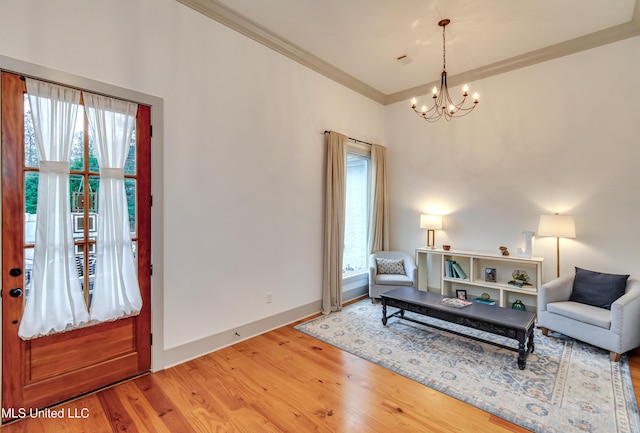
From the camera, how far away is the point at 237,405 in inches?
93.4

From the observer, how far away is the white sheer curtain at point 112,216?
8.13 ft

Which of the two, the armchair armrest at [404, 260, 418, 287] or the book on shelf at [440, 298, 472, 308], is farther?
the armchair armrest at [404, 260, 418, 287]

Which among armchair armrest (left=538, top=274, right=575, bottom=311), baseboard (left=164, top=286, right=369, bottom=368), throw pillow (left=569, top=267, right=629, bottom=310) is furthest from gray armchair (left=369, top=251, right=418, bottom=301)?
throw pillow (left=569, top=267, right=629, bottom=310)

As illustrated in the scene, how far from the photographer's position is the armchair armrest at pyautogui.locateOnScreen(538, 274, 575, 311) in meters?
3.48

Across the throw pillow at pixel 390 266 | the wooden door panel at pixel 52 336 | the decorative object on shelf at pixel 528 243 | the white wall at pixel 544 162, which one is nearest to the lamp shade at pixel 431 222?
the white wall at pixel 544 162

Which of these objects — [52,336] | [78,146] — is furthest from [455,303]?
[78,146]

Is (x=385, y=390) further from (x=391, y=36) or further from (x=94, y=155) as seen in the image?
(x=391, y=36)

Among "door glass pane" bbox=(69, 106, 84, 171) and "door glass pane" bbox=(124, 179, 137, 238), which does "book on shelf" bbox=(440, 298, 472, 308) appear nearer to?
"door glass pane" bbox=(124, 179, 137, 238)

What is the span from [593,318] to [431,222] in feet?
7.36

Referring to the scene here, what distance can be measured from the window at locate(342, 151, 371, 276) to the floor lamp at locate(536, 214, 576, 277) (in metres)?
2.52

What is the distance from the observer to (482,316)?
303 centimetres

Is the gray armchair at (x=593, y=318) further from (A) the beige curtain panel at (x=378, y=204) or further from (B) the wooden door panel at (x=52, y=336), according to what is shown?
(B) the wooden door panel at (x=52, y=336)

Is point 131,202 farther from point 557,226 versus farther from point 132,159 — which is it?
point 557,226

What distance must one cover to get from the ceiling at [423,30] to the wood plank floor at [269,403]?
355 cm
